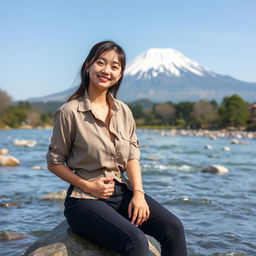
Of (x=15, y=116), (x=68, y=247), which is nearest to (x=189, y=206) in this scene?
(x=68, y=247)

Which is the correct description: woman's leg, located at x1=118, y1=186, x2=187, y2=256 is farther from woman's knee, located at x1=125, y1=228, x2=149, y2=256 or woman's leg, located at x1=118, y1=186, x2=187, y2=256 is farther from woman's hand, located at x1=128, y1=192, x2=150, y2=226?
woman's knee, located at x1=125, y1=228, x2=149, y2=256

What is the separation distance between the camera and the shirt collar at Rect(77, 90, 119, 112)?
7.76 ft

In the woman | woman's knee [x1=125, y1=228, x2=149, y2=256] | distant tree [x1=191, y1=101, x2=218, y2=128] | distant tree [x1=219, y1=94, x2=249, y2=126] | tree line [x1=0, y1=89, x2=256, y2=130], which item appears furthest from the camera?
distant tree [x1=191, y1=101, x2=218, y2=128]

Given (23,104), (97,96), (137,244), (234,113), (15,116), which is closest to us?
(137,244)

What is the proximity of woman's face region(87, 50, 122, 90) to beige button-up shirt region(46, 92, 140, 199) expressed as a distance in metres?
0.12

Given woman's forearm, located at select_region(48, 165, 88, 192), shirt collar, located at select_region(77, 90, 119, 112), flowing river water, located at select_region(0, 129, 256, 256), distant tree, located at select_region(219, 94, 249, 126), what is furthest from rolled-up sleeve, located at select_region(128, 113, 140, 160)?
distant tree, located at select_region(219, 94, 249, 126)

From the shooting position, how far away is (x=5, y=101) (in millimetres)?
69875

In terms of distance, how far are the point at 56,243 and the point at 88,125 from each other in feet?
2.44

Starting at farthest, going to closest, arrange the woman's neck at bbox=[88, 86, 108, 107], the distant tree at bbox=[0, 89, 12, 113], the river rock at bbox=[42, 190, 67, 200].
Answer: the distant tree at bbox=[0, 89, 12, 113] < the river rock at bbox=[42, 190, 67, 200] < the woman's neck at bbox=[88, 86, 108, 107]

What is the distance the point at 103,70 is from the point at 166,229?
0.97 m

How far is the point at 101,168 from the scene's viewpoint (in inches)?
92.7

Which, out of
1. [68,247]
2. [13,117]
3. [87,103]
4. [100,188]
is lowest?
[13,117]

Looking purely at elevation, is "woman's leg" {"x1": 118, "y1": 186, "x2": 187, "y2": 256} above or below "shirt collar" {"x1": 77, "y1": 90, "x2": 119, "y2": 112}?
below

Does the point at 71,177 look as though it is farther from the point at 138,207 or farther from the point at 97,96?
the point at 97,96
